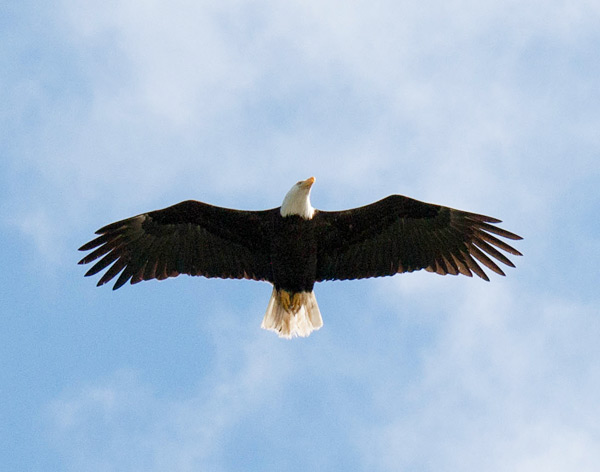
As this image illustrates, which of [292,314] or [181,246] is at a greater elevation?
[181,246]

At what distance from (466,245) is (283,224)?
7.00ft

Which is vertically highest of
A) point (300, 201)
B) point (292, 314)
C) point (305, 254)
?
point (300, 201)

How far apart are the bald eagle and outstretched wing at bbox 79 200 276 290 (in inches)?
0.4

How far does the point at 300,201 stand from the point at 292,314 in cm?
146

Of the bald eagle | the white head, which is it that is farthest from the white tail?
the white head

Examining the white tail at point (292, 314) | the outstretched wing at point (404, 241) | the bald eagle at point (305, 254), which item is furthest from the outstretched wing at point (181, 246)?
the outstretched wing at point (404, 241)

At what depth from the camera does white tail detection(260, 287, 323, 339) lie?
345 inches

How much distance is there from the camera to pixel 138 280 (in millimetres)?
8812

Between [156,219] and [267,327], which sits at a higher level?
[156,219]

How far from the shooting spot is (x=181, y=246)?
8750mm

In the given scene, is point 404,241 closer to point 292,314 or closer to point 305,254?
point 305,254

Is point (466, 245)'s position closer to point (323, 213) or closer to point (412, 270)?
point (412, 270)

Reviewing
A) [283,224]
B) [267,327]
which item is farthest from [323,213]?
[267,327]

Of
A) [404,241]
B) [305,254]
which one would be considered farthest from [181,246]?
[404,241]
